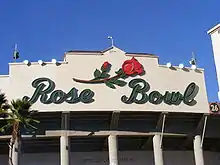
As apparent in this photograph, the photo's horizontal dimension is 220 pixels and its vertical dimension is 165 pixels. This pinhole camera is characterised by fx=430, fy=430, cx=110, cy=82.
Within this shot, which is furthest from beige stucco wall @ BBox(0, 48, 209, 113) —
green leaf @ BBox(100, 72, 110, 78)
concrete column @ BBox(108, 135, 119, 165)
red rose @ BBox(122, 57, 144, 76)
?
concrete column @ BBox(108, 135, 119, 165)

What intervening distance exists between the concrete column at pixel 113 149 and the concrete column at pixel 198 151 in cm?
914

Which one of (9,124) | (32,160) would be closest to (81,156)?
(32,160)

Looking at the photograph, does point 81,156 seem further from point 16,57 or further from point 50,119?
point 16,57

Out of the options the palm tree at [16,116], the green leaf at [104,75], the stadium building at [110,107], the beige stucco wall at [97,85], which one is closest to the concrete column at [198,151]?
the stadium building at [110,107]

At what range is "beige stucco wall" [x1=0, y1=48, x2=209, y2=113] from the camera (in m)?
44.8

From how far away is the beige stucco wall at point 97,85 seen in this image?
44750mm

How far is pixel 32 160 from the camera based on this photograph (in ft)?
157

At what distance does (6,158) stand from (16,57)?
1132 centimetres

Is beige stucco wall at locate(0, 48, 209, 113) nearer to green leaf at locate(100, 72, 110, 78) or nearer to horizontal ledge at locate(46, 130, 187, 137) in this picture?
green leaf at locate(100, 72, 110, 78)

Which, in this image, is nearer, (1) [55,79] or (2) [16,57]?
(1) [55,79]

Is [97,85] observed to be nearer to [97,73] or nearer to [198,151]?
[97,73]

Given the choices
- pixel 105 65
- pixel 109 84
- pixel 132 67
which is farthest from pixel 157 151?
pixel 105 65

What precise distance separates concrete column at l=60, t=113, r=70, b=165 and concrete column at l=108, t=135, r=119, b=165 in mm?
4372

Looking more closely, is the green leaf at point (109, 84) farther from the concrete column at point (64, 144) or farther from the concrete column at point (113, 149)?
the concrete column at point (64, 144)
